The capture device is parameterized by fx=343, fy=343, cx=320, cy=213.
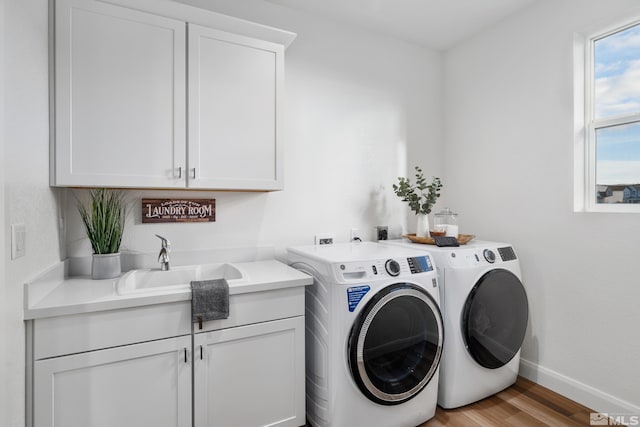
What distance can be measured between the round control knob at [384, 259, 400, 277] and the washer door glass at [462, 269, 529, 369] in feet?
1.71

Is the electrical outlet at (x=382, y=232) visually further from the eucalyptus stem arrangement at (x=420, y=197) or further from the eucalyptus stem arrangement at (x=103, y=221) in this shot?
the eucalyptus stem arrangement at (x=103, y=221)

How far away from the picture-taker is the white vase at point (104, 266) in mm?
1712

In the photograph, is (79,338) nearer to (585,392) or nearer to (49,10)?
(49,10)

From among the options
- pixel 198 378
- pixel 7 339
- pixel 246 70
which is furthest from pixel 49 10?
pixel 198 378

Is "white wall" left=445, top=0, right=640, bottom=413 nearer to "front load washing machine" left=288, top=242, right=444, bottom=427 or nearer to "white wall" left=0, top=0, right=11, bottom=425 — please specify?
"front load washing machine" left=288, top=242, right=444, bottom=427

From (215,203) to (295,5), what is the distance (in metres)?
1.44

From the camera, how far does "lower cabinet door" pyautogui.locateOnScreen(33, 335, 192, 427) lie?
1.29m

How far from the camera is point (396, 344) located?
1785mm

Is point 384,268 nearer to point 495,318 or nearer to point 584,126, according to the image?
point 495,318

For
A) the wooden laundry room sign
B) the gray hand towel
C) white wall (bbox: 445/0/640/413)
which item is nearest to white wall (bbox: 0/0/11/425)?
the gray hand towel

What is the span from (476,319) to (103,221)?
2.12 m

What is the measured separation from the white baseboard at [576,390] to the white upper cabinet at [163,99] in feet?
7.00

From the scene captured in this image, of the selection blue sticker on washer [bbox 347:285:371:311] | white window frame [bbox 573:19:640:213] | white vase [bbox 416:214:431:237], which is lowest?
blue sticker on washer [bbox 347:285:371:311]

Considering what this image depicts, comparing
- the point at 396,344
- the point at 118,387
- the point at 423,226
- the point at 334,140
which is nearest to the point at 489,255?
the point at 423,226
